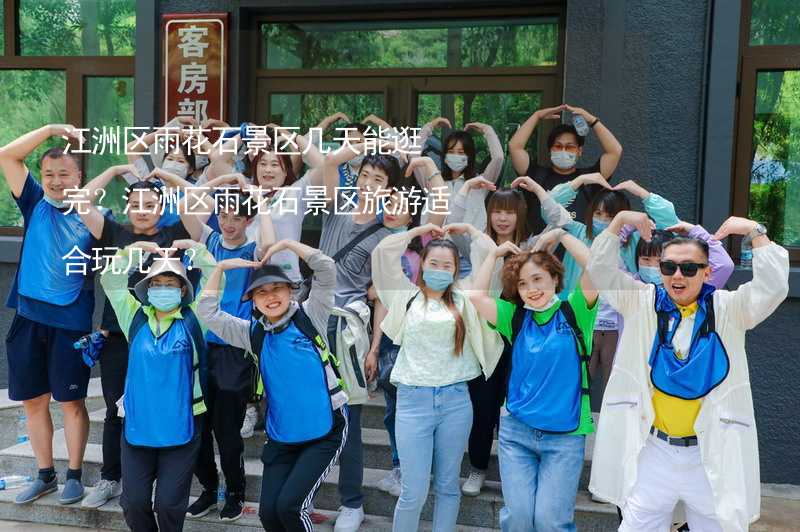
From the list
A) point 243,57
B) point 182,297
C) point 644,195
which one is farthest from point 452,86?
point 182,297

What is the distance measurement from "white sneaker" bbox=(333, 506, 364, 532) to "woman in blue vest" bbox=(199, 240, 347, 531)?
53cm

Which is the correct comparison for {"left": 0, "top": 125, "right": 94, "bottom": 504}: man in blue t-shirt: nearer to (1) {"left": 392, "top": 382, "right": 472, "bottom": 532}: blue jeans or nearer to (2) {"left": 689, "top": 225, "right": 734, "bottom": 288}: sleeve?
(1) {"left": 392, "top": 382, "right": 472, "bottom": 532}: blue jeans

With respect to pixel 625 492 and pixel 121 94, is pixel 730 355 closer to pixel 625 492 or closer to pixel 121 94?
pixel 625 492

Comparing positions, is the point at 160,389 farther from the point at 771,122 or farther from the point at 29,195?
the point at 771,122

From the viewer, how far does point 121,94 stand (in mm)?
6367

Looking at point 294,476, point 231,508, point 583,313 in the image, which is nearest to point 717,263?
point 583,313

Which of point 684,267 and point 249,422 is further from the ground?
point 684,267

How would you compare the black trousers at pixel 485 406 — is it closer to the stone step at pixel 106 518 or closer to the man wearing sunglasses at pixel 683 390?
the stone step at pixel 106 518

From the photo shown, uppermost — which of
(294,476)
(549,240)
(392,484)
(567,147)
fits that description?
(567,147)

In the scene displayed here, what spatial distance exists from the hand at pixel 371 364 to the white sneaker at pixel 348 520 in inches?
27.7

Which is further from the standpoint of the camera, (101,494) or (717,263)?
(101,494)

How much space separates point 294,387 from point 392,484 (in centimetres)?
106

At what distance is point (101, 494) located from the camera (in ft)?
13.8

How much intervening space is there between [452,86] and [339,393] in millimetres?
3320
